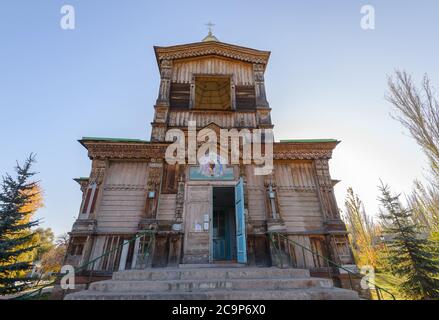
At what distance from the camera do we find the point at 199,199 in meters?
9.12

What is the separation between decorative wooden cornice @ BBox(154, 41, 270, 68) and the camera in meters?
12.5

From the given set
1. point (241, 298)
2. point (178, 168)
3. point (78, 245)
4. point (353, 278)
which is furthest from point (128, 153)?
point (353, 278)

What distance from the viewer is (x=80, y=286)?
7.40 meters

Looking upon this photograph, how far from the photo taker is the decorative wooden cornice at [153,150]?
9492 mm

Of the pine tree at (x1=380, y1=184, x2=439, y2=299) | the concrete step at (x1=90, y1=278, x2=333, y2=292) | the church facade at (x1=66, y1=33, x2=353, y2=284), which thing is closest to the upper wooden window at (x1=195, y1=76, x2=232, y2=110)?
the church facade at (x1=66, y1=33, x2=353, y2=284)

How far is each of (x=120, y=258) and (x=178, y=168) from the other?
4200mm

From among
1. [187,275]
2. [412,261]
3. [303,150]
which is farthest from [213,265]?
[412,261]

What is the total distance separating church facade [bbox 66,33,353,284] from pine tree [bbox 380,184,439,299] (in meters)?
4.97

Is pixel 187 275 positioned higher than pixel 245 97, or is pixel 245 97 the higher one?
pixel 245 97

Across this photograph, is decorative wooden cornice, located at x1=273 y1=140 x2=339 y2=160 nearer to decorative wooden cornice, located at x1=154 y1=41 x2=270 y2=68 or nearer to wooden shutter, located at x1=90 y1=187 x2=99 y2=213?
decorative wooden cornice, located at x1=154 y1=41 x2=270 y2=68

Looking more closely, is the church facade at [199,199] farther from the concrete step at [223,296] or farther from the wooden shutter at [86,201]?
the concrete step at [223,296]

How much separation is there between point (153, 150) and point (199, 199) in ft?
10.2

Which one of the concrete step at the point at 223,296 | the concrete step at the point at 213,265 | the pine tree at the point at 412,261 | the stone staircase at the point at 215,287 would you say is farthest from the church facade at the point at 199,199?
the pine tree at the point at 412,261

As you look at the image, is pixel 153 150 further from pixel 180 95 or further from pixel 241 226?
pixel 241 226
